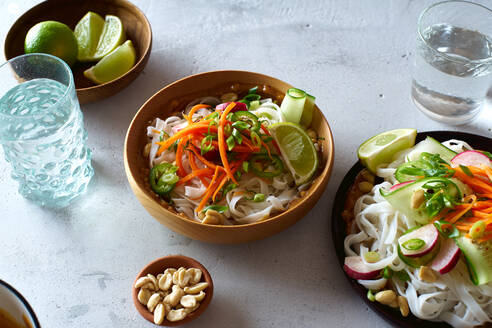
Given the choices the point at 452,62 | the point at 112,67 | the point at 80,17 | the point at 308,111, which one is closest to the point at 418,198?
the point at 308,111

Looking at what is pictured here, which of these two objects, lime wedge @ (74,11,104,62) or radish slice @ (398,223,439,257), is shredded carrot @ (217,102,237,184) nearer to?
radish slice @ (398,223,439,257)

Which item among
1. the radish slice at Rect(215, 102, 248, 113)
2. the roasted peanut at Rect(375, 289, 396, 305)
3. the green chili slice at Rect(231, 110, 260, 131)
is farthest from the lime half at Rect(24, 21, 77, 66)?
the roasted peanut at Rect(375, 289, 396, 305)

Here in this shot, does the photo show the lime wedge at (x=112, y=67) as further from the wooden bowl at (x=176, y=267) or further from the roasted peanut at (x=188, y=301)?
the roasted peanut at (x=188, y=301)

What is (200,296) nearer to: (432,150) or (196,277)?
(196,277)

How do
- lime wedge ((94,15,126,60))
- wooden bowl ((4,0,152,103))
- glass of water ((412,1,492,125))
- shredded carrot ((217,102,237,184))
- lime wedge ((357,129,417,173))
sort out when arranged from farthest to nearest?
lime wedge ((94,15,126,60)), wooden bowl ((4,0,152,103)), glass of water ((412,1,492,125)), lime wedge ((357,129,417,173)), shredded carrot ((217,102,237,184))

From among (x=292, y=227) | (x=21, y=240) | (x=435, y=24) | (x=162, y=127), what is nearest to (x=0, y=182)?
(x=21, y=240)

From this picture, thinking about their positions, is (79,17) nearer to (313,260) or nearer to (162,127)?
(162,127)

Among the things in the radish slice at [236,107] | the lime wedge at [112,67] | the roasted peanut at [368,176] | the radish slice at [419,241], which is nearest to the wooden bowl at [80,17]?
the lime wedge at [112,67]
